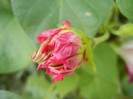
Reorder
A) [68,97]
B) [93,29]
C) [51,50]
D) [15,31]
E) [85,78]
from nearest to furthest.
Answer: [51,50] → [93,29] → [15,31] → [85,78] → [68,97]

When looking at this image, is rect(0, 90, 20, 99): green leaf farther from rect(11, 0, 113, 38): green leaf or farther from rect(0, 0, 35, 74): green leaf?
rect(11, 0, 113, 38): green leaf

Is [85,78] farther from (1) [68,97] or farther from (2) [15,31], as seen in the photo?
(2) [15,31]

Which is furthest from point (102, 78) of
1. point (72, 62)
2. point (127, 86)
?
point (72, 62)

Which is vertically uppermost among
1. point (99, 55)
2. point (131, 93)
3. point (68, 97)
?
point (99, 55)

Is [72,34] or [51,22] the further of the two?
[51,22]

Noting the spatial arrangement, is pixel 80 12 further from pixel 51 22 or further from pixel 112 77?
pixel 112 77

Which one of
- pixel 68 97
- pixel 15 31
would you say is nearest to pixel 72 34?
pixel 15 31

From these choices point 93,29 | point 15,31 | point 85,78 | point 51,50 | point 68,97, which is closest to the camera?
point 51,50

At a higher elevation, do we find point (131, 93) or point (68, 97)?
point (68, 97)
